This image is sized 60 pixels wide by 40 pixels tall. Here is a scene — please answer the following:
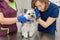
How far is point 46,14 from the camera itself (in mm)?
1833

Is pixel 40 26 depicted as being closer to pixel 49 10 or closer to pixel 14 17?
pixel 49 10

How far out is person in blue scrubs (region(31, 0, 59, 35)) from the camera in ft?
5.63

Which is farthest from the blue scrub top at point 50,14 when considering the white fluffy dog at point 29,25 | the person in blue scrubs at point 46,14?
the white fluffy dog at point 29,25

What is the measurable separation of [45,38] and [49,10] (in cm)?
44

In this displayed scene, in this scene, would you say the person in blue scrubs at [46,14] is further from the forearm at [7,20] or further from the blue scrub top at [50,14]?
the forearm at [7,20]

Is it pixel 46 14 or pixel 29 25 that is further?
pixel 46 14

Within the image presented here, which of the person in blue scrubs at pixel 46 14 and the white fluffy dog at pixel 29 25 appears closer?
the white fluffy dog at pixel 29 25

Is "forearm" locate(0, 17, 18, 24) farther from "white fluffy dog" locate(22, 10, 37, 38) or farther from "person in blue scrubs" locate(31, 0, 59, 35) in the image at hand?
"person in blue scrubs" locate(31, 0, 59, 35)

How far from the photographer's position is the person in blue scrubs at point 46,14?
1.72 meters

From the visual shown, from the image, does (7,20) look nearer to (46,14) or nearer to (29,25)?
(29,25)

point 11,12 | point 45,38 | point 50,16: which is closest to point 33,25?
point 45,38

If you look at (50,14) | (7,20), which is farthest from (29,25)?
(50,14)

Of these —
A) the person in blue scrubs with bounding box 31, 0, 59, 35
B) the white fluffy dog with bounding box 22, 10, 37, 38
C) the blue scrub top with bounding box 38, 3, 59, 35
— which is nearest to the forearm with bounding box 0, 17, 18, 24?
the white fluffy dog with bounding box 22, 10, 37, 38

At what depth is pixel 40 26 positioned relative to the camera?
188 centimetres
